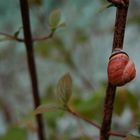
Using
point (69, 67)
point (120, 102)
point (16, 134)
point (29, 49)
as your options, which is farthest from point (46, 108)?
point (69, 67)

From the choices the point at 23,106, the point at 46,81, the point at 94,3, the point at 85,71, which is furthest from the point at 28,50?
the point at 23,106

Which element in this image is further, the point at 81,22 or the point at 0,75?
the point at 0,75

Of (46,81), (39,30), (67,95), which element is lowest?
(67,95)

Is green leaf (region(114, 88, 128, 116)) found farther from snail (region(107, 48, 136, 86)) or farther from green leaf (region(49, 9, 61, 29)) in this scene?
snail (region(107, 48, 136, 86))

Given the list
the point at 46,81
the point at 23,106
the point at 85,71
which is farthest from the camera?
the point at 23,106

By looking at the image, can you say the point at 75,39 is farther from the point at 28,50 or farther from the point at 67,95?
the point at 67,95

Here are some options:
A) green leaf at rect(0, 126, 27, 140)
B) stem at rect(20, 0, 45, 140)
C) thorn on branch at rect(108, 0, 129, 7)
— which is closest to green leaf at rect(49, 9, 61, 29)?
stem at rect(20, 0, 45, 140)

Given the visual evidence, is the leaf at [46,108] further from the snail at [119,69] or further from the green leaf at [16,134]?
the green leaf at [16,134]
